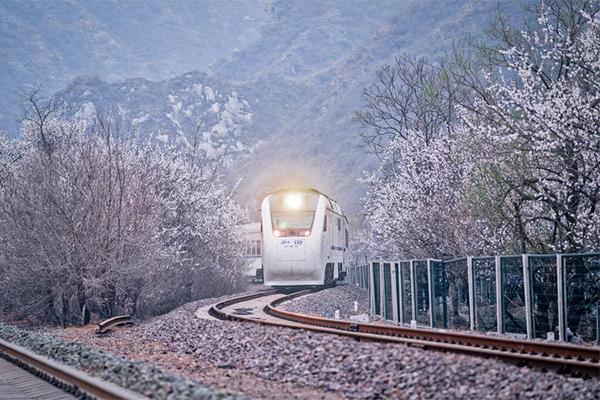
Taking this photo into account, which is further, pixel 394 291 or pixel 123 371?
pixel 394 291

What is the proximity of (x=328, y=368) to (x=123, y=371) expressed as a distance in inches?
108

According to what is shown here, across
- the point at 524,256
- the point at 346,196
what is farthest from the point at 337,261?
the point at 346,196

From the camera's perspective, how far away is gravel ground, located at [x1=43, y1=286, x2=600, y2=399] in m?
8.80

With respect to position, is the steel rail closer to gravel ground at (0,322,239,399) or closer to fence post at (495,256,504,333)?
gravel ground at (0,322,239,399)

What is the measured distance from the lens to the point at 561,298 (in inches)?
578

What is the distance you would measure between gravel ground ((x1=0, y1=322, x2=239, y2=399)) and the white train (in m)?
14.3

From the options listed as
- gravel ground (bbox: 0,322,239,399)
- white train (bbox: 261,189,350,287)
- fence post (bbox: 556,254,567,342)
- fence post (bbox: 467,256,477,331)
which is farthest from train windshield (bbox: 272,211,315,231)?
fence post (bbox: 556,254,567,342)

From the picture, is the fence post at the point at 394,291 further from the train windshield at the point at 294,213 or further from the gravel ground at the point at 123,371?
the gravel ground at the point at 123,371

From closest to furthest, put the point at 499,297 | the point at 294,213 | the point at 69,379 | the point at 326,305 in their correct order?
the point at 69,379
the point at 499,297
the point at 326,305
the point at 294,213

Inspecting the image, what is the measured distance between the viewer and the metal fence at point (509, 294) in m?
14.6

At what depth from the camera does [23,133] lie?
48562 mm

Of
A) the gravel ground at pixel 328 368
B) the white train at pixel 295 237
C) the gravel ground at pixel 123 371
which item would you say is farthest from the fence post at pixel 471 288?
the white train at pixel 295 237

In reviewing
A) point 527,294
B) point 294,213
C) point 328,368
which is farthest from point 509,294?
point 294,213

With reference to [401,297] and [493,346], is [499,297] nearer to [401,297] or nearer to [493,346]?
[493,346]
